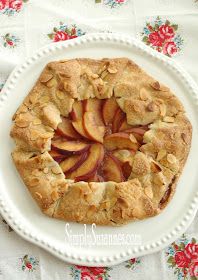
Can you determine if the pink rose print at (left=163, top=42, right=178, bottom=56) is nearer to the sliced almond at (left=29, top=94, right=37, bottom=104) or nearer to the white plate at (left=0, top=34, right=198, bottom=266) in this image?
the white plate at (left=0, top=34, right=198, bottom=266)

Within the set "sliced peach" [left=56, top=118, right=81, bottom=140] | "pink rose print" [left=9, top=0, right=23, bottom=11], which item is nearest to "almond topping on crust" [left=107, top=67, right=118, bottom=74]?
Answer: "sliced peach" [left=56, top=118, right=81, bottom=140]

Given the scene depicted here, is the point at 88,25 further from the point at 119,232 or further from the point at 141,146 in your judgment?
the point at 119,232

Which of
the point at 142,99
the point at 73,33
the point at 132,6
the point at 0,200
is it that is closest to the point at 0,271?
the point at 0,200

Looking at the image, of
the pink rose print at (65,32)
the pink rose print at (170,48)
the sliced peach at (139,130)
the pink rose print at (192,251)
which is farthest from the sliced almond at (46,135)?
the pink rose print at (192,251)

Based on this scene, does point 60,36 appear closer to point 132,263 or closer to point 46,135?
point 46,135

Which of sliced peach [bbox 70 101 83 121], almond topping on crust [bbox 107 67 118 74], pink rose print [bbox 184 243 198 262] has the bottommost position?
pink rose print [bbox 184 243 198 262]

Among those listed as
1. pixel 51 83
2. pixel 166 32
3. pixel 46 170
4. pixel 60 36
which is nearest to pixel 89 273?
pixel 46 170
